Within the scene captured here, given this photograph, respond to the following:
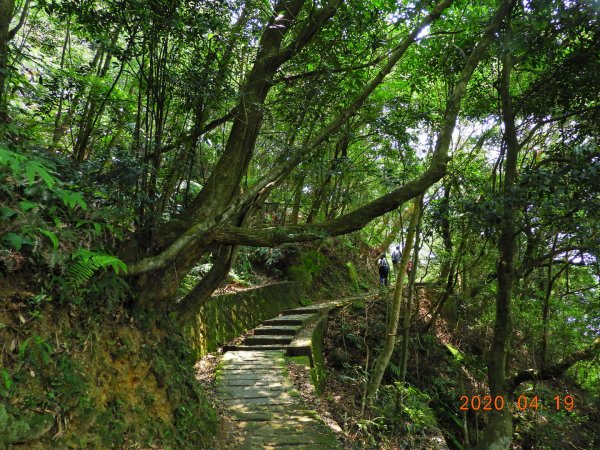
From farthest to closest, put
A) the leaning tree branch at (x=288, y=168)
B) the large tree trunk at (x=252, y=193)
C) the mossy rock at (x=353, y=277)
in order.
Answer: the mossy rock at (x=353, y=277) → the large tree trunk at (x=252, y=193) → the leaning tree branch at (x=288, y=168)

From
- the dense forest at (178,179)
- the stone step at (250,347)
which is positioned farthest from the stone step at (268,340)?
the dense forest at (178,179)

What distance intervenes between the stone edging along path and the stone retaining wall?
0.45m

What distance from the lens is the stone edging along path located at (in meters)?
4.67

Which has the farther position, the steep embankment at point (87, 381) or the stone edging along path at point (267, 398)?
the stone edging along path at point (267, 398)

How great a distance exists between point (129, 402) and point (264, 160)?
6823 millimetres

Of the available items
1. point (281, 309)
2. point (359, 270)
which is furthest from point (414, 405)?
point (359, 270)

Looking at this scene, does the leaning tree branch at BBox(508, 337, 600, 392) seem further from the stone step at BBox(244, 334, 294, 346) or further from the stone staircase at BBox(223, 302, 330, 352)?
the stone step at BBox(244, 334, 294, 346)

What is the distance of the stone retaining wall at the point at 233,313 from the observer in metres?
7.45

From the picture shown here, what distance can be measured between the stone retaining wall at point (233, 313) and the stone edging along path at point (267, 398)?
45 cm

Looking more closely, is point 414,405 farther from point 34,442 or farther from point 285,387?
point 34,442

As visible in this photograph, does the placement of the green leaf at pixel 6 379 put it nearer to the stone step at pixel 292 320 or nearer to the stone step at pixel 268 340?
the stone step at pixel 268 340

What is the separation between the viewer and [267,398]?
5.80 meters

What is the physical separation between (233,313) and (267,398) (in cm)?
359

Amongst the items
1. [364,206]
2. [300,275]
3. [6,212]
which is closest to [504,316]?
[364,206]
